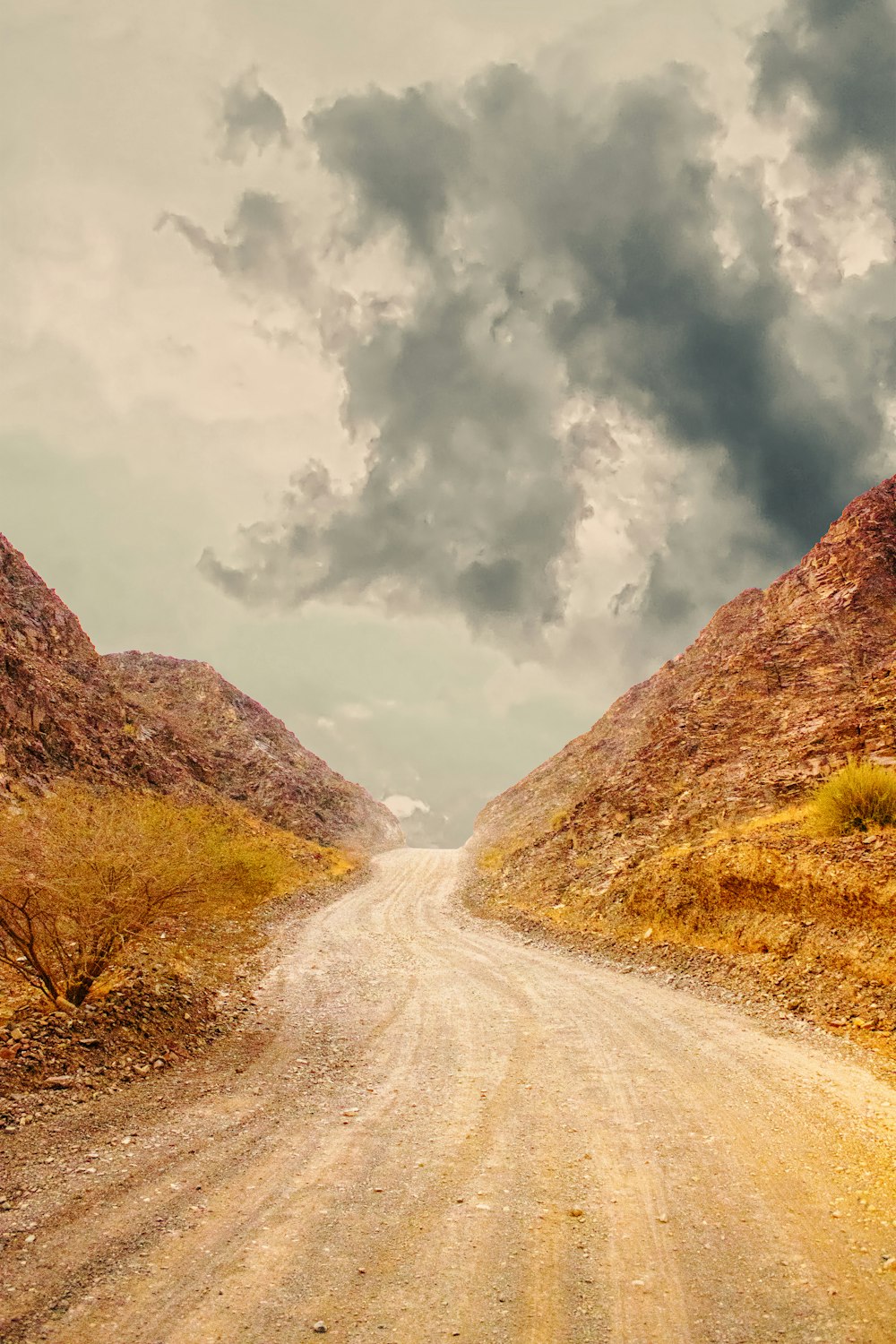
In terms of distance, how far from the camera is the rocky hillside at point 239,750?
51250mm

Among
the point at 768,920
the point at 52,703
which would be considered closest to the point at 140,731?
the point at 52,703

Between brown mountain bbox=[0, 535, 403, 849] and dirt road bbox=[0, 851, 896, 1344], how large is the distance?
2433 cm

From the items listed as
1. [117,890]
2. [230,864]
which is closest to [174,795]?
[230,864]

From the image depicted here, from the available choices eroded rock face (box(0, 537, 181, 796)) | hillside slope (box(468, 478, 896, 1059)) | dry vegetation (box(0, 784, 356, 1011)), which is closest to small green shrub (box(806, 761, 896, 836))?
hillside slope (box(468, 478, 896, 1059))

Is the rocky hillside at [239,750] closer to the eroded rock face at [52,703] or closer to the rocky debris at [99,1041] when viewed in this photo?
the eroded rock face at [52,703]

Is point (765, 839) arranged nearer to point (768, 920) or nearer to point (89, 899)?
point (768, 920)

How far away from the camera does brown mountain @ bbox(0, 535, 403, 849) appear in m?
31.7

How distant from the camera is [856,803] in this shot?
16.9 meters

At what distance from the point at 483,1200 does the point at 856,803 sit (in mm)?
16021

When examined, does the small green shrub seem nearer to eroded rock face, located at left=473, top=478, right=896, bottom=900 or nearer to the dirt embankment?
the dirt embankment

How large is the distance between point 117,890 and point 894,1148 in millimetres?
10851

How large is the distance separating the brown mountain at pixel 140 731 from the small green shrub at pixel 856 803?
30268 mm

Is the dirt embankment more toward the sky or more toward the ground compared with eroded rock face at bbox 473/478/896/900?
more toward the ground

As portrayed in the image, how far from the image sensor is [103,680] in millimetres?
43812
